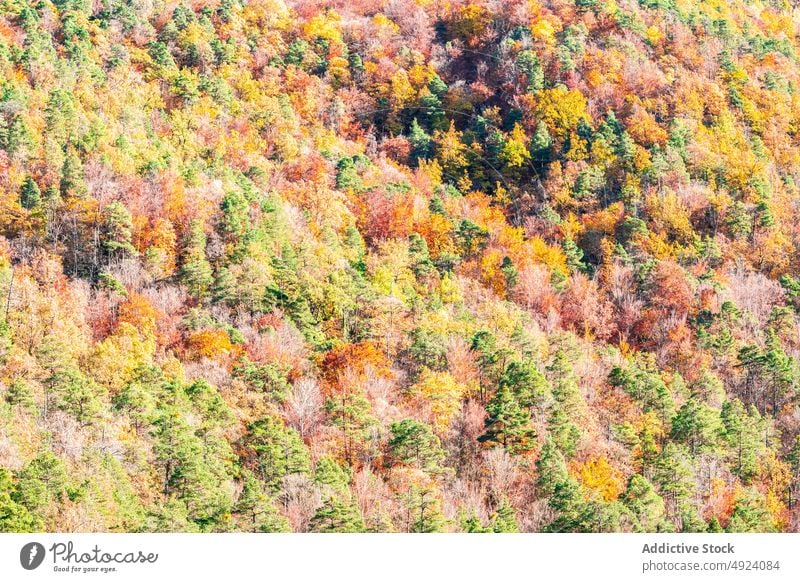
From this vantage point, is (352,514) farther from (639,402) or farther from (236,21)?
(236,21)
